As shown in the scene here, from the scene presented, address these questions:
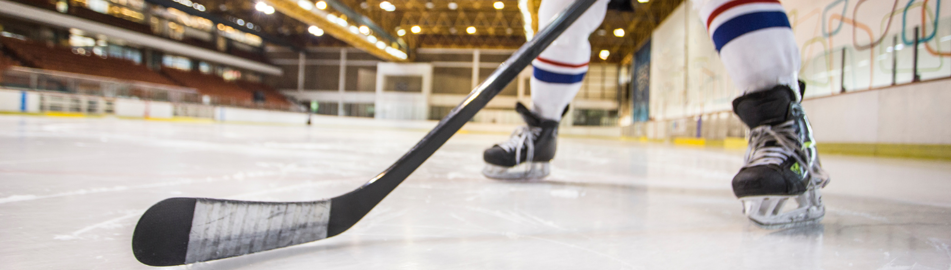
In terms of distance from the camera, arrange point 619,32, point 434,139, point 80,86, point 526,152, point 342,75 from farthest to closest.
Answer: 1. point 342,75
2. point 619,32
3. point 80,86
4. point 526,152
5. point 434,139

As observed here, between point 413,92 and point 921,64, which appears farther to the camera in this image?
point 413,92

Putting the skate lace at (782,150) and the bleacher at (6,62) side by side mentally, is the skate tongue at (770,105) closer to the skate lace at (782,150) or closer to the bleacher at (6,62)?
the skate lace at (782,150)

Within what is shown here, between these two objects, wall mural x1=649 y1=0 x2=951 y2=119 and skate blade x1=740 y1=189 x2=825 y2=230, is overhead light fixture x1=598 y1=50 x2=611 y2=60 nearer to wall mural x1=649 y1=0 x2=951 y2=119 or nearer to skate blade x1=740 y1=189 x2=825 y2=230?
wall mural x1=649 y1=0 x2=951 y2=119

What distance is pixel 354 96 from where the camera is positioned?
19.6 m

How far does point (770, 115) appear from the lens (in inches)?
24.3

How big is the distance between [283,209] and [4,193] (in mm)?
529

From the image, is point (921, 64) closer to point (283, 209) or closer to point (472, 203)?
point (472, 203)

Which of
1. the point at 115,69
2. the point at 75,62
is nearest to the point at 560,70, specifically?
the point at 75,62

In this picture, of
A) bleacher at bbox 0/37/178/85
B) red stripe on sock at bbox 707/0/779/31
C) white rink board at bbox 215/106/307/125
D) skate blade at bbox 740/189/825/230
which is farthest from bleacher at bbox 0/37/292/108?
skate blade at bbox 740/189/825/230

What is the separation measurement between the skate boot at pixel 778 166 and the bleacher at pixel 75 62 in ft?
57.8

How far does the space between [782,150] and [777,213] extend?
0.10m

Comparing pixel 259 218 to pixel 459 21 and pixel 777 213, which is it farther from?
pixel 459 21

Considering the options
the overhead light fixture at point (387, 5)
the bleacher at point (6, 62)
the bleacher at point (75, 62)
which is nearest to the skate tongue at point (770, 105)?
the overhead light fixture at point (387, 5)

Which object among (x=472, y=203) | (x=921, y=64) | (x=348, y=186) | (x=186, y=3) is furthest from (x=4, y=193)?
(x=186, y=3)
